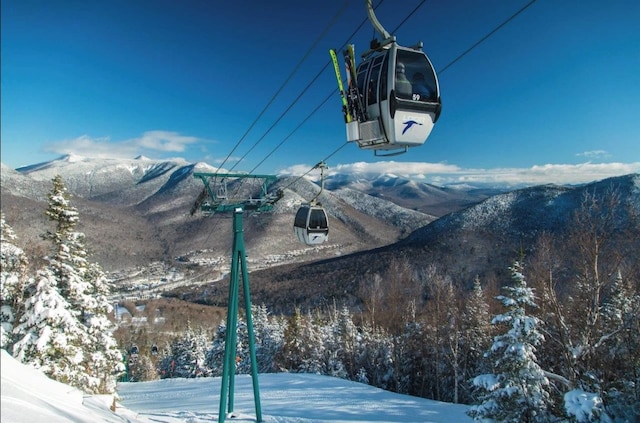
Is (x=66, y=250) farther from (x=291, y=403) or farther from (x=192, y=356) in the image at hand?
(x=192, y=356)

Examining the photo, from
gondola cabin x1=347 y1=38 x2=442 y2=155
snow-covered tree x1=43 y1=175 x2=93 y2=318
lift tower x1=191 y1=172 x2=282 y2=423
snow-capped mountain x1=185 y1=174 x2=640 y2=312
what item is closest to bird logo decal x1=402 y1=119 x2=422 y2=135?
gondola cabin x1=347 y1=38 x2=442 y2=155

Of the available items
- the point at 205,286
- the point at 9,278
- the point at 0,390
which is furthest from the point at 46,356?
the point at 205,286

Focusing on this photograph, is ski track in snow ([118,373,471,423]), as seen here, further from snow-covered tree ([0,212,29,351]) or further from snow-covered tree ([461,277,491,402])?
snow-covered tree ([461,277,491,402])

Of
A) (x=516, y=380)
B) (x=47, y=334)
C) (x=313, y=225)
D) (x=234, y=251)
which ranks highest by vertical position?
(x=313, y=225)

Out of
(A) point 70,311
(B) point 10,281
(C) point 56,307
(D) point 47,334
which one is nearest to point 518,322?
(C) point 56,307

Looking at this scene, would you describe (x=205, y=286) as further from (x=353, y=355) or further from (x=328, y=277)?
(x=353, y=355)

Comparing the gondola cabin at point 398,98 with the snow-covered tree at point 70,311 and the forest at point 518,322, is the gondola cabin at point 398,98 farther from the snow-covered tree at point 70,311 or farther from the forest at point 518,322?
the snow-covered tree at point 70,311

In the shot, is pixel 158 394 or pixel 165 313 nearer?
pixel 158 394
